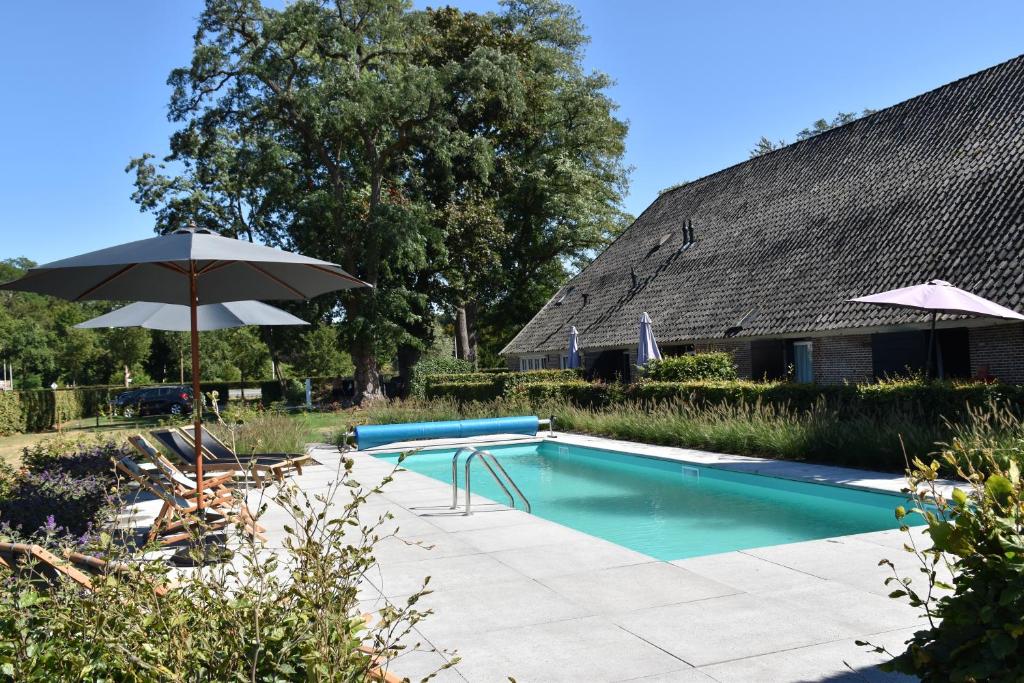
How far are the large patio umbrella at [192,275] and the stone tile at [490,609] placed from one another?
2.93 meters

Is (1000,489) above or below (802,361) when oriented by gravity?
below

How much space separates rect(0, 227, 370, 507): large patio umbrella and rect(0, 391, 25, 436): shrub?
2227 centimetres

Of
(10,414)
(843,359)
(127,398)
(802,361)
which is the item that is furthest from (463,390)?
(127,398)

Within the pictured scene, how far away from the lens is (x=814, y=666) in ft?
13.4

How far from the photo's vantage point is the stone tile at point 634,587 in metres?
5.38

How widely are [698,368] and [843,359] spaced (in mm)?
3253

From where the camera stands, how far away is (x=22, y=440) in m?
24.4

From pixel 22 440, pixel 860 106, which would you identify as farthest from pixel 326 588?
pixel 860 106

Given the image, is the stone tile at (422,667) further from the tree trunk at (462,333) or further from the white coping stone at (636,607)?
the tree trunk at (462,333)

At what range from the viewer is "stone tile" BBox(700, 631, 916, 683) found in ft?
12.9

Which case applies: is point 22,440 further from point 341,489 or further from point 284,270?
point 284,270

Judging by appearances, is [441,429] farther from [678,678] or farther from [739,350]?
[678,678]

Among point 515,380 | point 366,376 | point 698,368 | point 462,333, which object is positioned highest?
point 462,333

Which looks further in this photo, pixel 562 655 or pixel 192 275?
pixel 192 275
